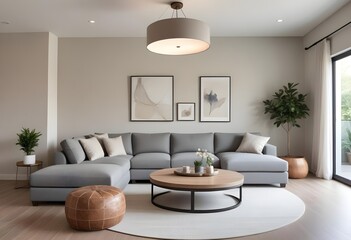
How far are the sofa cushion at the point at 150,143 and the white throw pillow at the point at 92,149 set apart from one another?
80cm

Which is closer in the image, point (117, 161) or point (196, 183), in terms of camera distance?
point (196, 183)

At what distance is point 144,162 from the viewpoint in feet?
16.0

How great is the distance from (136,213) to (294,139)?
4.02 meters

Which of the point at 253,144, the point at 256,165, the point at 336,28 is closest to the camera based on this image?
the point at 256,165

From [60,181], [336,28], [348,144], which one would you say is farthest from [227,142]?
[60,181]

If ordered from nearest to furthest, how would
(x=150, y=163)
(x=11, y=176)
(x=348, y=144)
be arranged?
(x=150, y=163), (x=348, y=144), (x=11, y=176)

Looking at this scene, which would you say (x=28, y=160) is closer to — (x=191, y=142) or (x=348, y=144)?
(x=191, y=142)

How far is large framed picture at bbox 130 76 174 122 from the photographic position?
234 inches

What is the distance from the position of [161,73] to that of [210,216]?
350 centimetres

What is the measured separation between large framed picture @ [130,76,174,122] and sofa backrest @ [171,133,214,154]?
0.65 metres

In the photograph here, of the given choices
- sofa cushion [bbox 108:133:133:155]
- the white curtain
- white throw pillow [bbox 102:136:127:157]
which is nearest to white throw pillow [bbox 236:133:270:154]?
the white curtain

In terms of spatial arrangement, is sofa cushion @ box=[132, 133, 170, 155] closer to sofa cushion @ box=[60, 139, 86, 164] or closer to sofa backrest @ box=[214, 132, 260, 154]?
sofa backrest @ box=[214, 132, 260, 154]

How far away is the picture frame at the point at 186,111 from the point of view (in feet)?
19.5

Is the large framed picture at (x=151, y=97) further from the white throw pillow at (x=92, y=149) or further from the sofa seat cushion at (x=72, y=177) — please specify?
the sofa seat cushion at (x=72, y=177)
